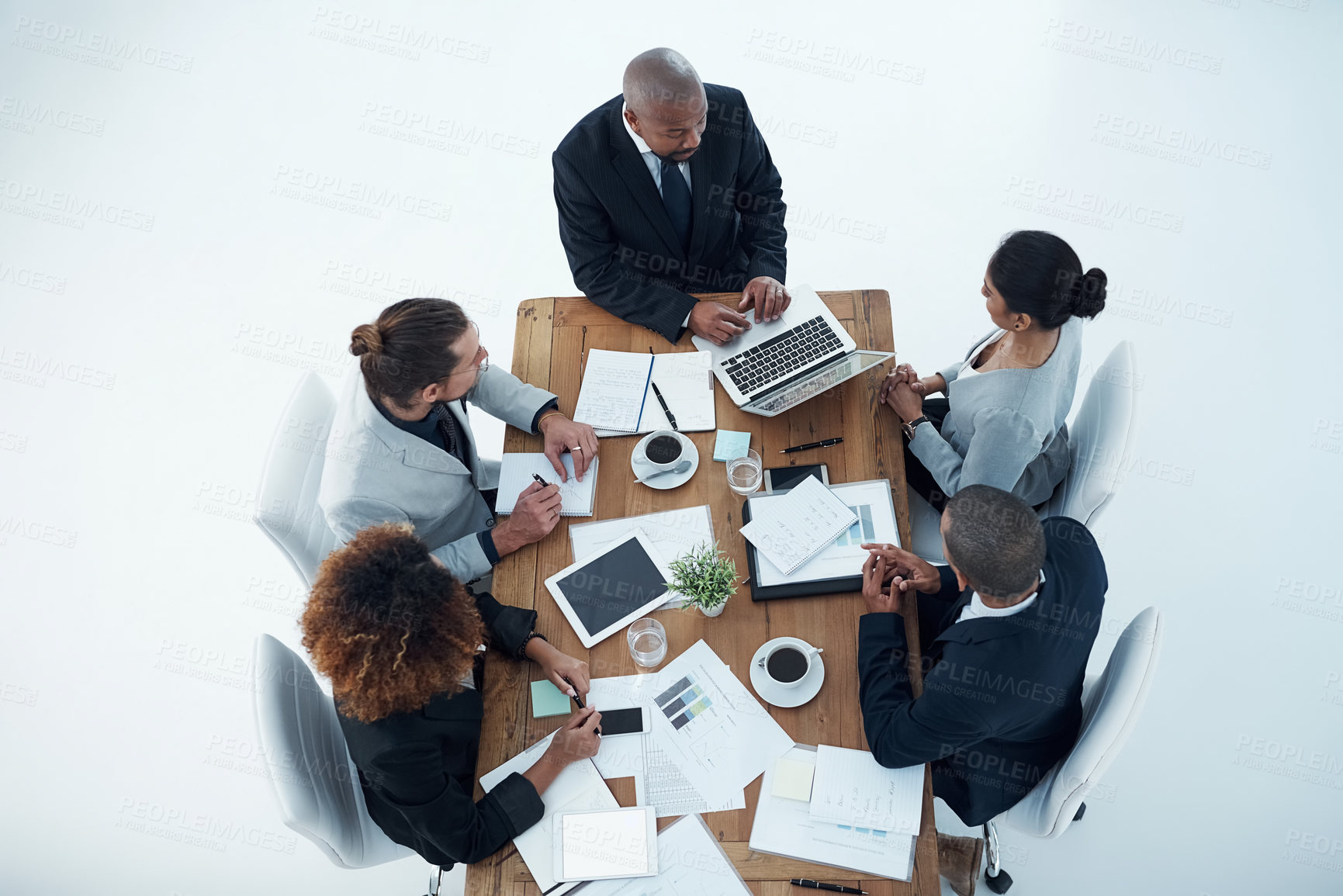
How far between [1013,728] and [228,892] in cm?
229

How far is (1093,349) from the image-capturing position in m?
3.48

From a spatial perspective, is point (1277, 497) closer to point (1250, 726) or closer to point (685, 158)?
point (1250, 726)

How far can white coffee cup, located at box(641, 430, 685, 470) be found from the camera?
2131mm

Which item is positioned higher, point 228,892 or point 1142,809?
point 1142,809

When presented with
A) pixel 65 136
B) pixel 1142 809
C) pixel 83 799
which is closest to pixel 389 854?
pixel 83 799

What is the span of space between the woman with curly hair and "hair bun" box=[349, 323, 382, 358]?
0.45m

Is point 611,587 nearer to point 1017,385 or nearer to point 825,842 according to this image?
point 825,842

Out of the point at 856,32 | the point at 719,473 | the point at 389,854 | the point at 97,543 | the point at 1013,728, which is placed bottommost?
the point at 389,854

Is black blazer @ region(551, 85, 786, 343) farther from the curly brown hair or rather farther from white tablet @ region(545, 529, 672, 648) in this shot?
the curly brown hair

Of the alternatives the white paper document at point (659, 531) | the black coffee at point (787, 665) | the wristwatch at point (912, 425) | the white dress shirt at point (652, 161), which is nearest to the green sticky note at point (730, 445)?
the white paper document at point (659, 531)

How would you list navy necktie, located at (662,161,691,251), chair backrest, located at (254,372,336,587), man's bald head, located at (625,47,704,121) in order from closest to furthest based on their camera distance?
chair backrest, located at (254,372,336,587) → man's bald head, located at (625,47,704,121) → navy necktie, located at (662,161,691,251)

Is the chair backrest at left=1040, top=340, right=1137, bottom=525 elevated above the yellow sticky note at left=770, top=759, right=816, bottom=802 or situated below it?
above

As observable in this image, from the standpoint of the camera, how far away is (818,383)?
2.21 metres

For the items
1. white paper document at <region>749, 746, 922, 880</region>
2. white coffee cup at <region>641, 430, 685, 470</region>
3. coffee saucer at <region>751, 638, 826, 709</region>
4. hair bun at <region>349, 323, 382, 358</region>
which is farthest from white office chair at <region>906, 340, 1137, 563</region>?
hair bun at <region>349, 323, 382, 358</region>
